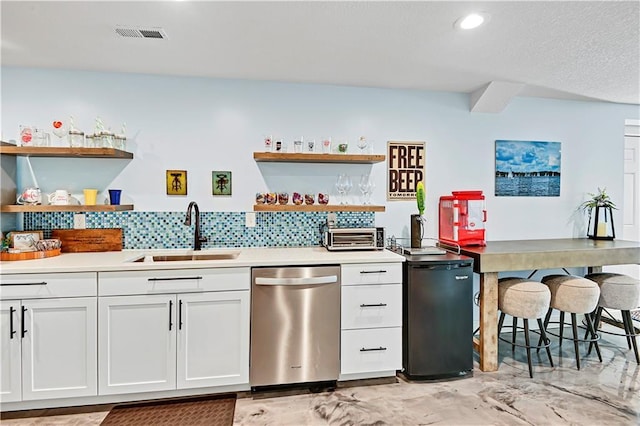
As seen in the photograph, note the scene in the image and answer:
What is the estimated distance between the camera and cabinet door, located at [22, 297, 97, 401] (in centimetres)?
232

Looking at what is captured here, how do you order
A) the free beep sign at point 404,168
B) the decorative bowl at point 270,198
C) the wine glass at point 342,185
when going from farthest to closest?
the free beep sign at point 404,168 < the wine glass at point 342,185 < the decorative bowl at point 270,198

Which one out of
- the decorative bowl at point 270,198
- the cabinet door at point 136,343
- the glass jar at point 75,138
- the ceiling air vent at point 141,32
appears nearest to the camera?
the ceiling air vent at point 141,32

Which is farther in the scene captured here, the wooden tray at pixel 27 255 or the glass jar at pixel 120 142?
the glass jar at pixel 120 142

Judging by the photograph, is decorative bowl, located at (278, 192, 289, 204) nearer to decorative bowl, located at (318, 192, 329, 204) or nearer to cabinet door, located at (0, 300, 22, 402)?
decorative bowl, located at (318, 192, 329, 204)

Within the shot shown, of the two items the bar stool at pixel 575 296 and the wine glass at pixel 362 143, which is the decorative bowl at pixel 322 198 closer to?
the wine glass at pixel 362 143

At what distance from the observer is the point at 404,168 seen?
3.47 meters

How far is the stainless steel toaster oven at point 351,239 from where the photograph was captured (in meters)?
3.03

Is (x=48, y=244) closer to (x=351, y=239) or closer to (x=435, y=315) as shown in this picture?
(x=351, y=239)

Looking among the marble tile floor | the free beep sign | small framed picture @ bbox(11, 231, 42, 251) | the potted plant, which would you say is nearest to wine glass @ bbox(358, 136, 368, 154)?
the free beep sign

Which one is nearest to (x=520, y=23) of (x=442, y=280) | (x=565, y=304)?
(x=442, y=280)

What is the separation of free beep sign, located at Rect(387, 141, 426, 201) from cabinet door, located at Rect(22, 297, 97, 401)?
2527 mm

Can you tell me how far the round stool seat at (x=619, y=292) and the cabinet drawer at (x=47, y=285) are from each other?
3960mm

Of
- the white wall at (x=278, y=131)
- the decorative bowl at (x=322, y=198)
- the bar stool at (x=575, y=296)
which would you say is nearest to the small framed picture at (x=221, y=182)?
the white wall at (x=278, y=131)

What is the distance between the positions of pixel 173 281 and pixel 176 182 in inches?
39.1
